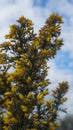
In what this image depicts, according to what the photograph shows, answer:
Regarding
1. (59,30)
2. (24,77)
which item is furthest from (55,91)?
(24,77)

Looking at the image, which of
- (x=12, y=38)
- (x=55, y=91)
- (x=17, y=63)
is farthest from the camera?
(x=55, y=91)

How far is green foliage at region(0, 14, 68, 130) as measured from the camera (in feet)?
98.1

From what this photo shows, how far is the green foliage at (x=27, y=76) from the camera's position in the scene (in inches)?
1177

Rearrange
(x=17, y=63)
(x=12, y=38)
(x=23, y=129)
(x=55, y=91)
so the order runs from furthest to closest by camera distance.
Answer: (x=55, y=91)
(x=12, y=38)
(x=17, y=63)
(x=23, y=129)

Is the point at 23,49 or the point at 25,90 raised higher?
the point at 23,49

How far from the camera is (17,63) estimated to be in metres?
31.6

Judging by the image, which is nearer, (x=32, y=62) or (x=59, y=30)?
(x=32, y=62)

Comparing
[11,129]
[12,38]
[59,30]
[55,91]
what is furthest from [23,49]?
[55,91]

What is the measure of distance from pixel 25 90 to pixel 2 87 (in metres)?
2.81

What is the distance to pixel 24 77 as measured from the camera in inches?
1211

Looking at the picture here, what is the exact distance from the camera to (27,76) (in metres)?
30.8

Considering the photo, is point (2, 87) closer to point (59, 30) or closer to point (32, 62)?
point (32, 62)

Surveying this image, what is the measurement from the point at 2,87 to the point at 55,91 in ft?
34.9

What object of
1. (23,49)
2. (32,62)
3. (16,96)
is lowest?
(16,96)
